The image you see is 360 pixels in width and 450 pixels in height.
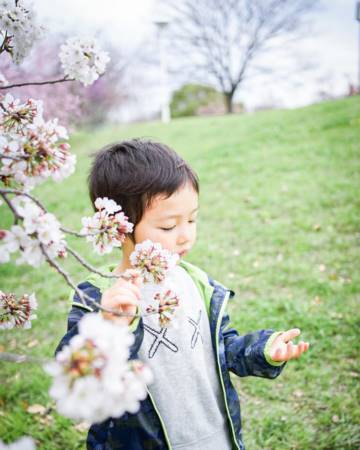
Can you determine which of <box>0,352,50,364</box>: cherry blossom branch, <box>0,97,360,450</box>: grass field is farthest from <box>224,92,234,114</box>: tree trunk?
<box>0,352,50,364</box>: cherry blossom branch

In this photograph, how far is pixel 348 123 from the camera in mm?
8281

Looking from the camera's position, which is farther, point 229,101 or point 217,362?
point 229,101

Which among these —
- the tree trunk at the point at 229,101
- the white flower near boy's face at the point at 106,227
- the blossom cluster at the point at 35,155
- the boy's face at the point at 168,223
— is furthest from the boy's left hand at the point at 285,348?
the tree trunk at the point at 229,101

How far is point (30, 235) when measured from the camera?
845mm

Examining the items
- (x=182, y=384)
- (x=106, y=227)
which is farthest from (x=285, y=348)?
(x=106, y=227)

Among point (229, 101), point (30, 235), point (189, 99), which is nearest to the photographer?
point (30, 235)

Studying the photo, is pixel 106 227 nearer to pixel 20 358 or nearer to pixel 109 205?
pixel 109 205

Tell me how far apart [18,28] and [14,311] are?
86 centimetres

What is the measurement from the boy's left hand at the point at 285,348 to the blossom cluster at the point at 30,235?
36.8 inches

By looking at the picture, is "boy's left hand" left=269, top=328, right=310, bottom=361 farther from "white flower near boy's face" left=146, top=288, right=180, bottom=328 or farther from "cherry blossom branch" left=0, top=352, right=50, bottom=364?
"cherry blossom branch" left=0, top=352, right=50, bottom=364

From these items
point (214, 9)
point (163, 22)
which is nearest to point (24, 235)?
point (163, 22)

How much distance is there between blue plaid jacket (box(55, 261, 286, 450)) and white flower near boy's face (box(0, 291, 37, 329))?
140 millimetres

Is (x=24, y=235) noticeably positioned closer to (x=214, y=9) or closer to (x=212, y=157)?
(x=212, y=157)

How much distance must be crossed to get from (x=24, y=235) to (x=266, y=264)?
11.6 ft
